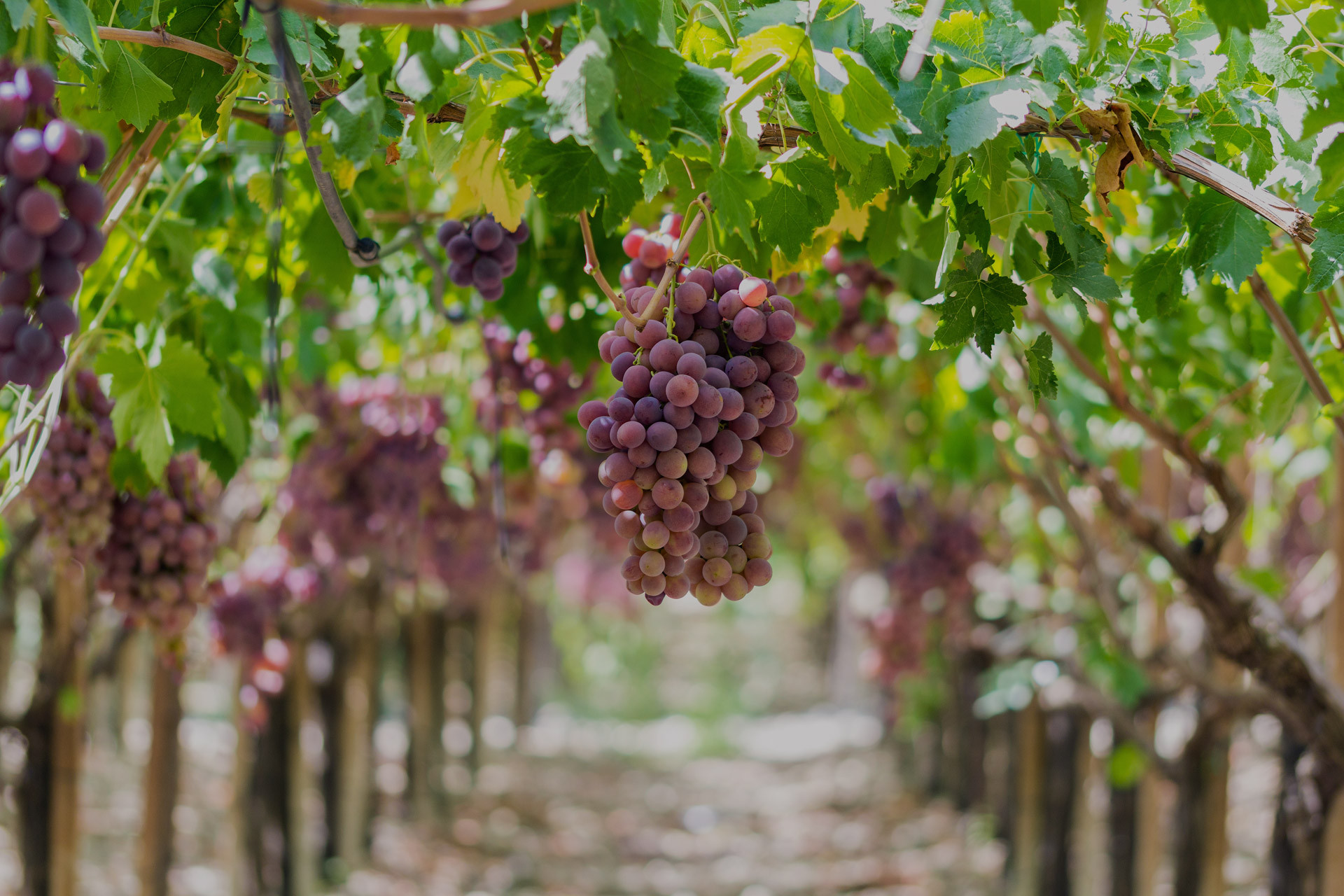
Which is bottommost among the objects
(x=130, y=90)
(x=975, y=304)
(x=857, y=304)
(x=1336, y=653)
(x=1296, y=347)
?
(x=1336, y=653)

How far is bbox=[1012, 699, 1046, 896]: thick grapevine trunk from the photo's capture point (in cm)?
630

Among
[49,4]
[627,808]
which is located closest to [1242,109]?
[49,4]

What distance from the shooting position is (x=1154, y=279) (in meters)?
1.64

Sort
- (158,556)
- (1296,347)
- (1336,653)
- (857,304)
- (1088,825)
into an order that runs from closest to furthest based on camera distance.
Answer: (1296,347), (158,556), (857,304), (1336,653), (1088,825)

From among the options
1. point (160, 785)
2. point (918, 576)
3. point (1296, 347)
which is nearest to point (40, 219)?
point (1296, 347)

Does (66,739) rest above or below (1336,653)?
below

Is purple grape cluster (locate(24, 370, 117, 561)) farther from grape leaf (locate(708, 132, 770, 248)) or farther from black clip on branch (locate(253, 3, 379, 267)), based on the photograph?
grape leaf (locate(708, 132, 770, 248))

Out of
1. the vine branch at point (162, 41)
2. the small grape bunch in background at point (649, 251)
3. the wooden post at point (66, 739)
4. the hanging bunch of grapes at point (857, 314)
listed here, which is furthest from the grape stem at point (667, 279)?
the wooden post at point (66, 739)

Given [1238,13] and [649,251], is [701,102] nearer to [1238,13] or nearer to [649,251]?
[649,251]

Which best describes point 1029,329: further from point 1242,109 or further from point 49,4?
point 49,4

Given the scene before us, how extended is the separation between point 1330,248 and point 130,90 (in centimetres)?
164

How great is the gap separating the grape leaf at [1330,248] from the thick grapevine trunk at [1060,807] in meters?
5.13

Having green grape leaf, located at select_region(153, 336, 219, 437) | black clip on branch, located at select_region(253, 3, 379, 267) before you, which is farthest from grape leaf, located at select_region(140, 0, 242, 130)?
green grape leaf, located at select_region(153, 336, 219, 437)

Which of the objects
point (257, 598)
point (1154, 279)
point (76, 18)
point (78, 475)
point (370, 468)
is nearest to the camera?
point (76, 18)
